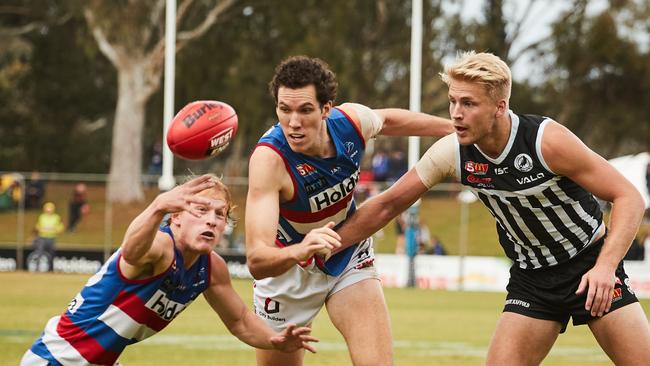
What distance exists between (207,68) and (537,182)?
115ft

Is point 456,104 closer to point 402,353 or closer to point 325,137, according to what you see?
point 325,137

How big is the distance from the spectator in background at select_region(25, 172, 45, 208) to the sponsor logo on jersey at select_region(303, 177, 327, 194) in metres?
22.9

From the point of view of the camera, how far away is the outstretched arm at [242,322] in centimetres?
623

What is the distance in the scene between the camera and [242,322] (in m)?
6.42

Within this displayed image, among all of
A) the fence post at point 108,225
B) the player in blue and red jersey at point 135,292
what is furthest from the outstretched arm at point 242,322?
the fence post at point 108,225

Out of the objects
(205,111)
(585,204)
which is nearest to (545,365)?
(585,204)

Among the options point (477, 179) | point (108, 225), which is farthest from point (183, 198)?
point (108, 225)

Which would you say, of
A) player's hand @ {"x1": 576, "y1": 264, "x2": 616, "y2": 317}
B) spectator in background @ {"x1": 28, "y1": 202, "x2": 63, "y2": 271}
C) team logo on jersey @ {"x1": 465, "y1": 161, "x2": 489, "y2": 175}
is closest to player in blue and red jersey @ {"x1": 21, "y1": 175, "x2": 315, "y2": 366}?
team logo on jersey @ {"x1": 465, "y1": 161, "x2": 489, "y2": 175}

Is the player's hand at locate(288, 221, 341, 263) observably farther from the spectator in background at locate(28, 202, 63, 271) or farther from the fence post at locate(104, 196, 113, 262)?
the fence post at locate(104, 196, 113, 262)

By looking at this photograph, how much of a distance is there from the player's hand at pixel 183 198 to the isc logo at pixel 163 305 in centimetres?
57

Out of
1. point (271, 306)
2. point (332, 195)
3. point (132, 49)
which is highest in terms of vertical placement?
point (132, 49)

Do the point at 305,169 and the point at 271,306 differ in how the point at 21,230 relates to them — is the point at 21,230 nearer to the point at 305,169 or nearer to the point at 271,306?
the point at 271,306

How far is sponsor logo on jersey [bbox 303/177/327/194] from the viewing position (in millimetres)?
6656

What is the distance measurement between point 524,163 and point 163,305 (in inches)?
83.7
